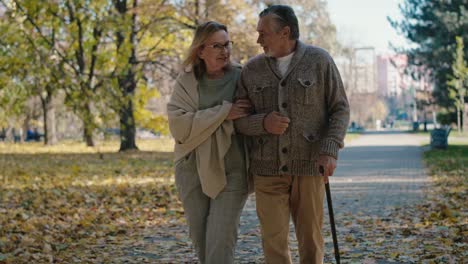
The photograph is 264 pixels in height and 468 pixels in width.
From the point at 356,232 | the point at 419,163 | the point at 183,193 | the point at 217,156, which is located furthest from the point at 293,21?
the point at 419,163

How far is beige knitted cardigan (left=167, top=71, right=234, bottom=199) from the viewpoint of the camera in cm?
455

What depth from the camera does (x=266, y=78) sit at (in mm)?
4551

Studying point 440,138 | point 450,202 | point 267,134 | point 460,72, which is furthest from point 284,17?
point 460,72

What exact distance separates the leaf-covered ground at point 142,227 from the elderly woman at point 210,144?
214cm

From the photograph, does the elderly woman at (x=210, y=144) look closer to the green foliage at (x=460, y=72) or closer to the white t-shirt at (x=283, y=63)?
the white t-shirt at (x=283, y=63)

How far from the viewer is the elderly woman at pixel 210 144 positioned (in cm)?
458

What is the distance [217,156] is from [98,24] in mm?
13068

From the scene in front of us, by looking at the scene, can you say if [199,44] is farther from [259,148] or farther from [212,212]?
[212,212]

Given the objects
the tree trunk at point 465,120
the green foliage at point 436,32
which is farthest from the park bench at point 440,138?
the tree trunk at point 465,120

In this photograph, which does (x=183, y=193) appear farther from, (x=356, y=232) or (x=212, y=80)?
(x=356, y=232)

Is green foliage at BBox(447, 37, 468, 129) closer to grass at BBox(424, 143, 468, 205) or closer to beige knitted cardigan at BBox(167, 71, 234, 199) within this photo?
grass at BBox(424, 143, 468, 205)

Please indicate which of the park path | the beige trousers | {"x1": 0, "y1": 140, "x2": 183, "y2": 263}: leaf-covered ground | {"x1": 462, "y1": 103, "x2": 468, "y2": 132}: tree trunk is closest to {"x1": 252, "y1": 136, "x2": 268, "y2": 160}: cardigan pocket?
the beige trousers

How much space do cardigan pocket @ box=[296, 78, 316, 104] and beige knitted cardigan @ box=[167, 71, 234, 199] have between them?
42cm

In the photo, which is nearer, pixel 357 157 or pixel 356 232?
pixel 356 232
